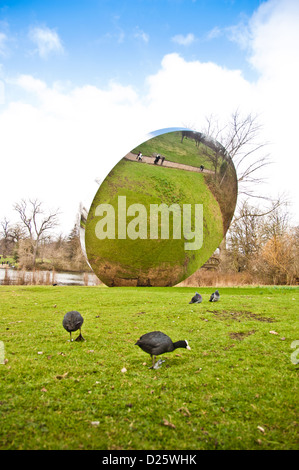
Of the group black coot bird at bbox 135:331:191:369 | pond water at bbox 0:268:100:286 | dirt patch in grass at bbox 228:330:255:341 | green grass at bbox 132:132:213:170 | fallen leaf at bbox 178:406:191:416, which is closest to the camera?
fallen leaf at bbox 178:406:191:416


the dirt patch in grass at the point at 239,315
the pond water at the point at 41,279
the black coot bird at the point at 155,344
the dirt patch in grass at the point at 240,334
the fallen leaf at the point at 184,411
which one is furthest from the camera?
the pond water at the point at 41,279

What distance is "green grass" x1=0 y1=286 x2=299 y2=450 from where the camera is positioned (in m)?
2.01

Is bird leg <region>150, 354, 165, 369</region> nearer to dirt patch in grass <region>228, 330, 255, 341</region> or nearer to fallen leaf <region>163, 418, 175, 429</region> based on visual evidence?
fallen leaf <region>163, 418, 175, 429</region>

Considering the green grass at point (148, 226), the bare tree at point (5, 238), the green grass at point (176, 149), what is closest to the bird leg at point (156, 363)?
the green grass at point (148, 226)

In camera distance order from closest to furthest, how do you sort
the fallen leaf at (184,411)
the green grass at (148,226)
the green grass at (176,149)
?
1. the fallen leaf at (184,411)
2. the green grass at (148,226)
3. the green grass at (176,149)

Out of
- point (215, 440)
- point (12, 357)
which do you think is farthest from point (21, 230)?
point (215, 440)

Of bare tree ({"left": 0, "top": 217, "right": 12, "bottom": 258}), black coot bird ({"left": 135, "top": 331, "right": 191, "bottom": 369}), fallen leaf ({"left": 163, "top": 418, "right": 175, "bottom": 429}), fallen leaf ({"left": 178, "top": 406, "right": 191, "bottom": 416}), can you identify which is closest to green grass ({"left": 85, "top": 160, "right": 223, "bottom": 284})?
black coot bird ({"left": 135, "top": 331, "right": 191, "bottom": 369})

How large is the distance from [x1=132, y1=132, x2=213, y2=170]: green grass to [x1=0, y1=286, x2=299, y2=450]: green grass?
4.82 meters

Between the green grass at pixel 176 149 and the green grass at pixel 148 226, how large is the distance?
1.25 feet

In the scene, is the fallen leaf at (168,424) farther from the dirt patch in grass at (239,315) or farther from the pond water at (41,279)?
the pond water at (41,279)

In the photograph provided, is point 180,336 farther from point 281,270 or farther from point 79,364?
point 281,270

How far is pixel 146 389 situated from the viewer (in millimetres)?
2777

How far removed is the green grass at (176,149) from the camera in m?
7.74
